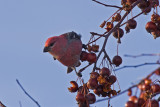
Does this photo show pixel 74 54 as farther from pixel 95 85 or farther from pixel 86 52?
pixel 95 85

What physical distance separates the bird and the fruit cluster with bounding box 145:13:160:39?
25.6 inches

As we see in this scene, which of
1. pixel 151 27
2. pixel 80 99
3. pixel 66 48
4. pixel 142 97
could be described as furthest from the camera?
pixel 66 48

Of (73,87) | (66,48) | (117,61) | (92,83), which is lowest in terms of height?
(92,83)

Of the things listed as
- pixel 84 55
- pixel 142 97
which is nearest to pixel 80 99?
pixel 84 55

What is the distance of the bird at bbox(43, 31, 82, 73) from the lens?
3381 mm

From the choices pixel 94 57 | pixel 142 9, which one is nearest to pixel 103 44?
pixel 94 57

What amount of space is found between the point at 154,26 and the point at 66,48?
1025 mm

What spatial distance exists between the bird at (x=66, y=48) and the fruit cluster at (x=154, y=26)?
0.65 metres

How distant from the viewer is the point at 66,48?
3637mm

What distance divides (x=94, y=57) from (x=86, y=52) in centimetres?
20

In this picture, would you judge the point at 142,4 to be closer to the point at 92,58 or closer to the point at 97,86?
the point at 92,58

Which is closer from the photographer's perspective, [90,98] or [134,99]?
[134,99]

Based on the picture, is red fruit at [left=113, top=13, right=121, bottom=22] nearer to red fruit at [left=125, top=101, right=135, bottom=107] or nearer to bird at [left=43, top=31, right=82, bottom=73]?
bird at [left=43, top=31, right=82, bottom=73]

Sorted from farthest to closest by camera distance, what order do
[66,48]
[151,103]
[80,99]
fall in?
[66,48], [80,99], [151,103]
